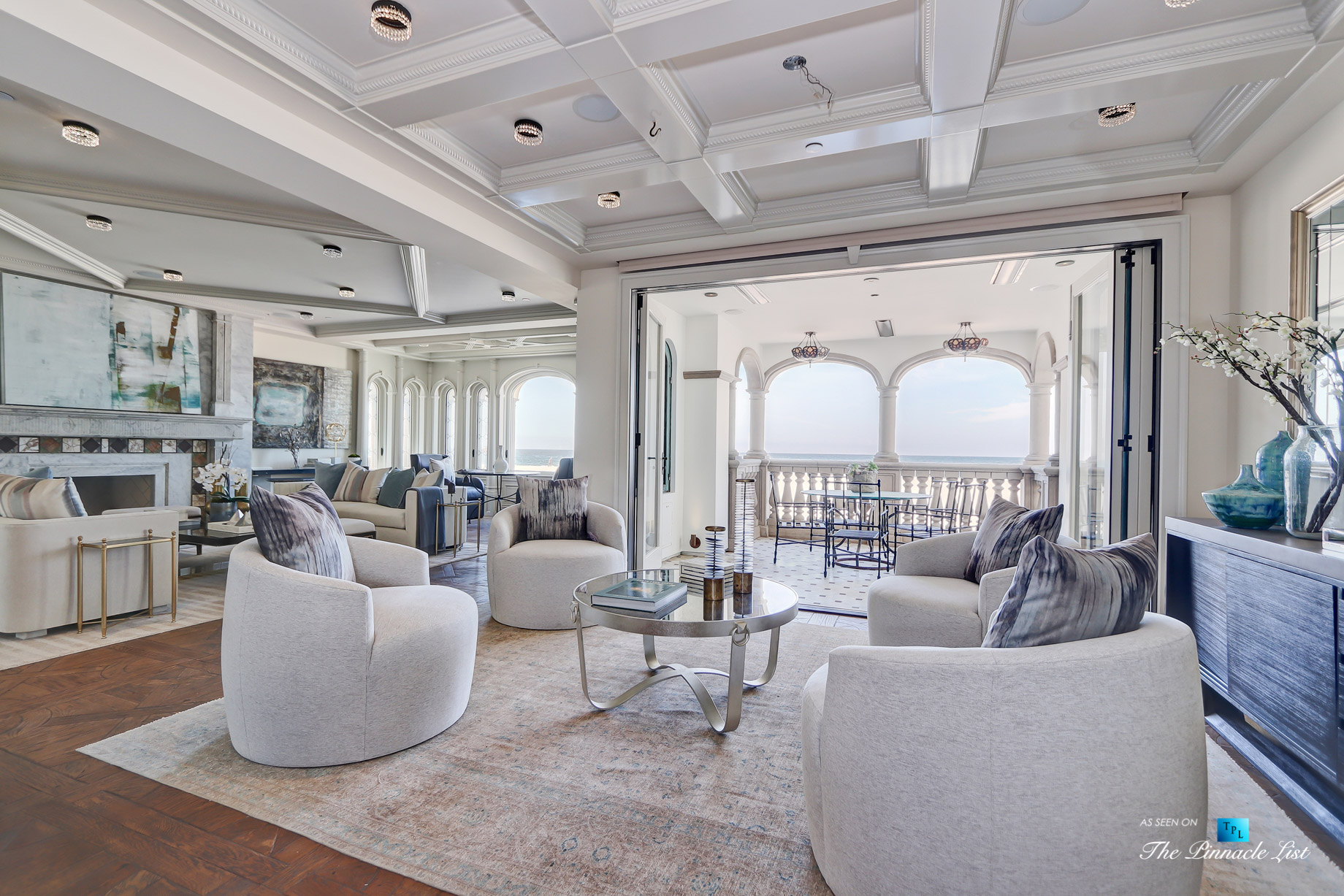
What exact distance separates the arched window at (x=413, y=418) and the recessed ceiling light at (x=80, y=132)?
24.1 feet

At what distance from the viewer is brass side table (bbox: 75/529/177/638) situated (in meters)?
3.48

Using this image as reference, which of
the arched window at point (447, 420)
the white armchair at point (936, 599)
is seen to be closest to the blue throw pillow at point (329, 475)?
the arched window at point (447, 420)

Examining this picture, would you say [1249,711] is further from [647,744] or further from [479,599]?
[479,599]

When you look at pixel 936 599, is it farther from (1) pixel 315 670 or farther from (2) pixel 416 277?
(2) pixel 416 277

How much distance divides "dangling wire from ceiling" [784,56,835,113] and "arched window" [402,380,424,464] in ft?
30.5

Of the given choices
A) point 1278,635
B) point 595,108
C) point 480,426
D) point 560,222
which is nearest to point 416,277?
point 560,222

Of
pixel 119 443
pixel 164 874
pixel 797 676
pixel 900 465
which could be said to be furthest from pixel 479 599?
pixel 900 465

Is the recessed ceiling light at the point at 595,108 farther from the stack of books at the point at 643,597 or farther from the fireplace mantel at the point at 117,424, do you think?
the fireplace mantel at the point at 117,424

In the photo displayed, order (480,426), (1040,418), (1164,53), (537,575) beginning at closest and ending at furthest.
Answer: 1. (1164,53)
2. (537,575)
3. (1040,418)
4. (480,426)

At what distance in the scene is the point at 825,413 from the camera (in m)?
10.7

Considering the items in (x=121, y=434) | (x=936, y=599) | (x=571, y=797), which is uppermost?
(x=121, y=434)

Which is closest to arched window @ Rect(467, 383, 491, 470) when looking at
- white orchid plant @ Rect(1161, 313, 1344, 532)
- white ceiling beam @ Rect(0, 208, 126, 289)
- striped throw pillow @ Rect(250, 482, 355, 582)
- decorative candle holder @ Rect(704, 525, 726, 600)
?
white ceiling beam @ Rect(0, 208, 126, 289)

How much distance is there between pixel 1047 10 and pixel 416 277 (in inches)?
215

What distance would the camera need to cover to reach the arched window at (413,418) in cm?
1053
